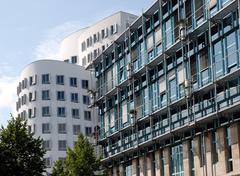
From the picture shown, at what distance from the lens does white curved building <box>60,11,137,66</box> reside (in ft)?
310

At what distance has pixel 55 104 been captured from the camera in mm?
90812

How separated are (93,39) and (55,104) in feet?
47.5

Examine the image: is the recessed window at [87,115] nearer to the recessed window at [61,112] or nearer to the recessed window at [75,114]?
the recessed window at [75,114]

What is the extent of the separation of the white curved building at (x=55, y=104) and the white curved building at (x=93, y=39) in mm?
6389

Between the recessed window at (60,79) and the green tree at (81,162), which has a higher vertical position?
the recessed window at (60,79)

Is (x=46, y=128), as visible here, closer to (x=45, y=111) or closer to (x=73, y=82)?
(x=45, y=111)

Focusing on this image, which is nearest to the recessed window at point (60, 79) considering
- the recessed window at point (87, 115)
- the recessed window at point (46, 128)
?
the recessed window at point (87, 115)

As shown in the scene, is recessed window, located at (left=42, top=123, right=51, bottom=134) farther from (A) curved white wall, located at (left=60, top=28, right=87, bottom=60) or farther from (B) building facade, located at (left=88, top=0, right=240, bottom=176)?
(B) building facade, located at (left=88, top=0, right=240, bottom=176)

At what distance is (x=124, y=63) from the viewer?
59.2m

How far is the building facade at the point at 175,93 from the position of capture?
133ft

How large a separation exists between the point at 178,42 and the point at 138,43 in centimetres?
1085

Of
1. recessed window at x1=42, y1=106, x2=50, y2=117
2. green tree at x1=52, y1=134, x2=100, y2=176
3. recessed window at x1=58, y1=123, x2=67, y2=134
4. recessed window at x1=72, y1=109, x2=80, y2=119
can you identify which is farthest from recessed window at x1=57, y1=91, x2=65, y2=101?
green tree at x1=52, y1=134, x2=100, y2=176

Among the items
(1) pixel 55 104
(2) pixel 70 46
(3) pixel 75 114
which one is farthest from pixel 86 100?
(2) pixel 70 46

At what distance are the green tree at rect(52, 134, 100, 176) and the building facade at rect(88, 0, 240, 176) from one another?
4145 millimetres
